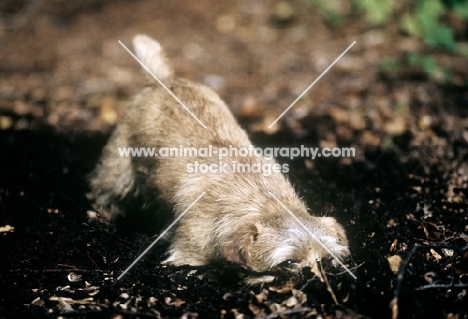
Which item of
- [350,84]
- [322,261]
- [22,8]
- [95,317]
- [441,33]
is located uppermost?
[22,8]

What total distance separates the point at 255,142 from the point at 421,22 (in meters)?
3.79

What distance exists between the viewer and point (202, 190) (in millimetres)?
4074

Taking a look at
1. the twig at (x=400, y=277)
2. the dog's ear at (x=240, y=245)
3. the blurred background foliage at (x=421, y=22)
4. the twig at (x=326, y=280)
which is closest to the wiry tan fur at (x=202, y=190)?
→ the dog's ear at (x=240, y=245)

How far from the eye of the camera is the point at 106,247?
12.3ft

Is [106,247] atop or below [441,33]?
below

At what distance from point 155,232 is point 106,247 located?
729 mm

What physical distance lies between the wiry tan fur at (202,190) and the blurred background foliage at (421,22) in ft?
13.0

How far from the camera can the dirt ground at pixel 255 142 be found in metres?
3.20

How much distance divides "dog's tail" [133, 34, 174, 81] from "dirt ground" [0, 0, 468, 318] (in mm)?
1376

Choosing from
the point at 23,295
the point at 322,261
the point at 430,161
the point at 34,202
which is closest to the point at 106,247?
the point at 23,295

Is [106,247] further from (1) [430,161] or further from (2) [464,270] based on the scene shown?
(1) [430,161]

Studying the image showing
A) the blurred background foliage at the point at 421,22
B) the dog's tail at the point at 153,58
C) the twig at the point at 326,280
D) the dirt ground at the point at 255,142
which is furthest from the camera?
the blurred background foliage at the point at 421,22

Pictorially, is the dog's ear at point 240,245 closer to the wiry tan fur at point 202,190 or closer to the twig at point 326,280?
the wiry tan fur at point 202,190

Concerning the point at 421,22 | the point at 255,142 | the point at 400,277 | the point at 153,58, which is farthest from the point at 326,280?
the point at 421,22
